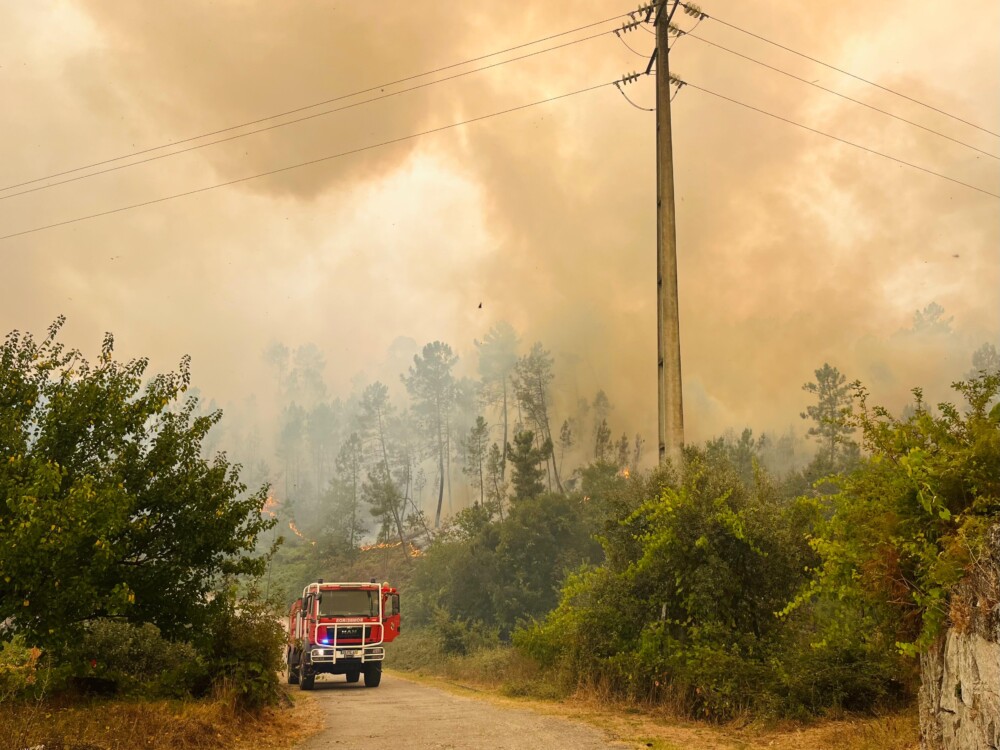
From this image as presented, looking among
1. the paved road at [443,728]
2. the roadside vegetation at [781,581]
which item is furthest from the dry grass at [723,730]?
the paved road at [443,728]

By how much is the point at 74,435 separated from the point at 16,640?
3.48m

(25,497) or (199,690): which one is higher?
(25,497)

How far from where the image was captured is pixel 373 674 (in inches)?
1120

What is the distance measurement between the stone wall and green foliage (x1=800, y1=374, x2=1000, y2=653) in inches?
8.6

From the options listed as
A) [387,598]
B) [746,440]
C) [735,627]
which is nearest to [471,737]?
[735,627]

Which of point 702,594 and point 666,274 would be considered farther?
point 666,274

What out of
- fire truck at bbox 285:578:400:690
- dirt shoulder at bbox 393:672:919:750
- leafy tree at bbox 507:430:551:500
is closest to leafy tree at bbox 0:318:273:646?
dirt shoulder at bbox 393:672:919:750

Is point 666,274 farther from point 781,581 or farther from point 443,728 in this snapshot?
point 443,728

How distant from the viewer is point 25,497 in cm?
1003

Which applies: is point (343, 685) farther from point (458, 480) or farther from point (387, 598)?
point (458, 480)

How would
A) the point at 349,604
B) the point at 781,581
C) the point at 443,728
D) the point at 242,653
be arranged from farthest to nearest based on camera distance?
the point at 349,604 → the point at 781,581 → the point at 242,653 → the point at 443,728

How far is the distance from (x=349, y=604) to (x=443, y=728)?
13.0 metres

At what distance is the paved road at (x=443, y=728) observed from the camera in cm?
1303

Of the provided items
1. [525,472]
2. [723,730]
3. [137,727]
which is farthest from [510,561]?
[137,727]
